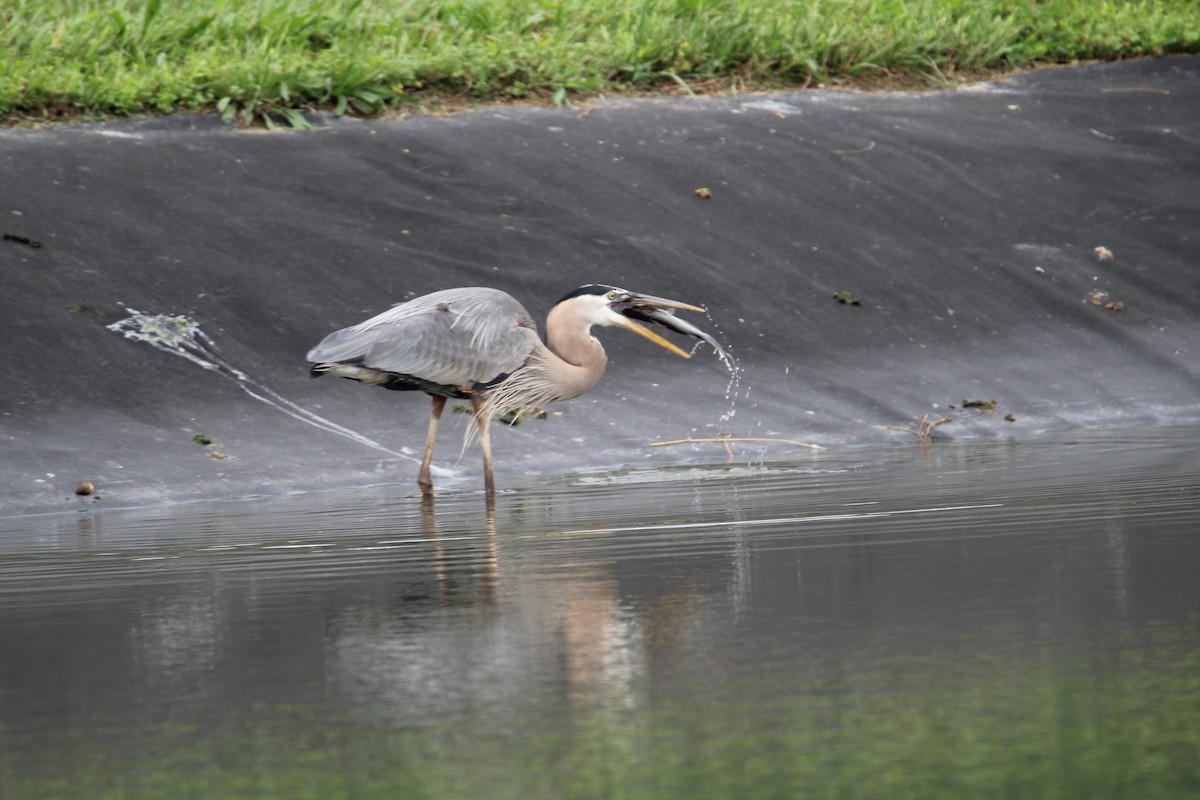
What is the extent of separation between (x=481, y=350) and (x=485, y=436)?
1.57 feet

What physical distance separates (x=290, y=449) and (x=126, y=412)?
→ 3.34 ft

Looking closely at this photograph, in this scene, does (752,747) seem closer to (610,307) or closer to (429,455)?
(429,455)

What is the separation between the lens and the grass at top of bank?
627 inches

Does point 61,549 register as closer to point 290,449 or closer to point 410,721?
point 290,449

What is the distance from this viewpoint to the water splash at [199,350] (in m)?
11.8

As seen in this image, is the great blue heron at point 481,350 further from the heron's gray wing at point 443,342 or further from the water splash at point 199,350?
the water splash at point 199,350

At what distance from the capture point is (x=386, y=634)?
5168mm

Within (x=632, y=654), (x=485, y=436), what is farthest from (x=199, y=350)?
(x=632, y=654)

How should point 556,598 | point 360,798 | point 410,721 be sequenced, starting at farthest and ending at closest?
1. point 556,598
2. point 410,721
3. point 360,798

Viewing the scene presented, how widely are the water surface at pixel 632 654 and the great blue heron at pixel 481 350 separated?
233 cm

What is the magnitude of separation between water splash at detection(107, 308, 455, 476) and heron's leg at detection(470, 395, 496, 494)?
0.81 m

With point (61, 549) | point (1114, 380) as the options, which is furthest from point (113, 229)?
point (1114, 380)

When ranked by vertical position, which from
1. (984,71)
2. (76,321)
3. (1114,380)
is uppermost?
(984,71)

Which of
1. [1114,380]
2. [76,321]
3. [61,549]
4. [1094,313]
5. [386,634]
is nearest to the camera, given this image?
[386,634]
